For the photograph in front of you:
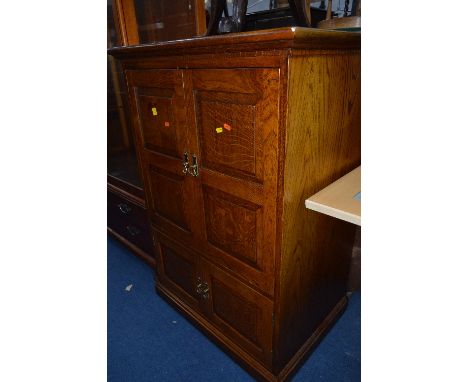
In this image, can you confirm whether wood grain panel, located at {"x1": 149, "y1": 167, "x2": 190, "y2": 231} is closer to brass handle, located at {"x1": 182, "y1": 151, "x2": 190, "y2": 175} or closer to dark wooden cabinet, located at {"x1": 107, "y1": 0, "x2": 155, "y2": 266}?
brass handle, located at {"x1": 182, "y1": 151, "x2": 190, "y2": 175}

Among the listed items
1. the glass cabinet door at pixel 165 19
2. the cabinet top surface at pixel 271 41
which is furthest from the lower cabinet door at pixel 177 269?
the glass cabinet door at pixel 165 19

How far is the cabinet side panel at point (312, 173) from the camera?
0.92 metres

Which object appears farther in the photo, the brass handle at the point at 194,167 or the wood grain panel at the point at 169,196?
the wood grain panel at the point at 169,196

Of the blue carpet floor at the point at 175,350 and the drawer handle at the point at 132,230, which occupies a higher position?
the drawer handle at the point at 132,230

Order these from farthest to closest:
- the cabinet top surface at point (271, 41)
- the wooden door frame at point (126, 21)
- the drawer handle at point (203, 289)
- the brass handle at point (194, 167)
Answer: the wooden door frame at point (126, 21) → the drawer handle at point (203, 289) → the brass handle at point (194, 167) → the cabinet top surface at point (271, 41)

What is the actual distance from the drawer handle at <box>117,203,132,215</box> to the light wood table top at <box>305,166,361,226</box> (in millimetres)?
1441

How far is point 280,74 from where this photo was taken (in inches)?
32.7

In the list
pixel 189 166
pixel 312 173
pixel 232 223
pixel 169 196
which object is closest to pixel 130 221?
pixel 169 196

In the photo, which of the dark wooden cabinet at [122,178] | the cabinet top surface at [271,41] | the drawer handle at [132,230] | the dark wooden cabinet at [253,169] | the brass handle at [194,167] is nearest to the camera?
the cabinet top surface at [271,41]

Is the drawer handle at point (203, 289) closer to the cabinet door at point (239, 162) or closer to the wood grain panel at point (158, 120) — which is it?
the cabinet door at point (239, 162)

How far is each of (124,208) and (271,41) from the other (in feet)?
5.51
